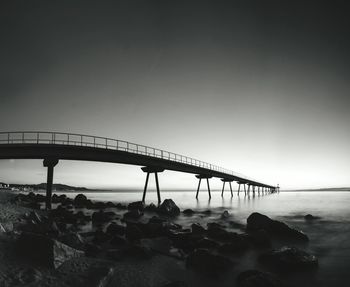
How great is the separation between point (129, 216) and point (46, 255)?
15.2m

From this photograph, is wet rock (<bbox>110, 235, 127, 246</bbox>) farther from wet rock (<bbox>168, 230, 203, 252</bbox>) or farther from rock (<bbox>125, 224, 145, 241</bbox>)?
wet rock (<bbox>168, 230, 203, 252</bbox>)

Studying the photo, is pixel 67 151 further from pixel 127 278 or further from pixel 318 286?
pixel 318 286

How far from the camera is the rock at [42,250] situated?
19.6 feet

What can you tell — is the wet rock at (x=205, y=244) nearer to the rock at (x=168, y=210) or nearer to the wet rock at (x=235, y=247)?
the wet rock at (x=235, y=247)

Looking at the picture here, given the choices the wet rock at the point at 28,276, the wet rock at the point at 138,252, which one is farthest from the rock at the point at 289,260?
the wet rock at the point at 28,276

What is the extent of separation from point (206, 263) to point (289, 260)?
293 centimetres

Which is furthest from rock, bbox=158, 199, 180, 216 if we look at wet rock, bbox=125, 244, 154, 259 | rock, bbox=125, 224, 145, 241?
wet rock, bbox=125, 244, 154, 259

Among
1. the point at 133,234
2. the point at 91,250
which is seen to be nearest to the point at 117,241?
the point at 133,234

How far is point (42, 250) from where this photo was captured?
6.12 m

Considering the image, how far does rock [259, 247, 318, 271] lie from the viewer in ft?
25.7

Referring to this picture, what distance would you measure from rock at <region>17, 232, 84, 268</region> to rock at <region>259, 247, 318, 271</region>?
6981mm

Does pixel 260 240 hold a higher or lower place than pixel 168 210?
higher

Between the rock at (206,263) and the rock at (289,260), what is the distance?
5.41 feet

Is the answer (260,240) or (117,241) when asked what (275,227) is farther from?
(117,241)
